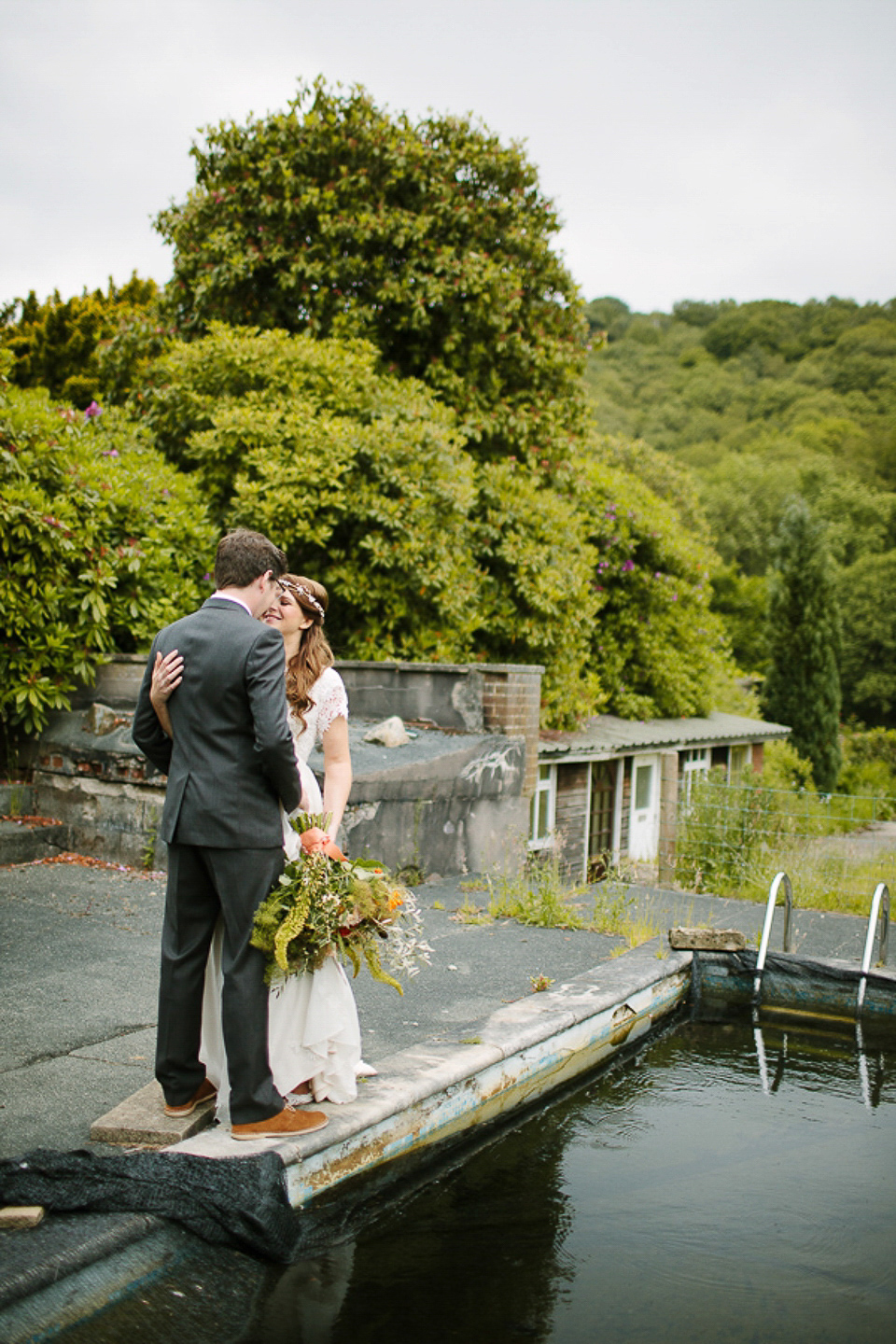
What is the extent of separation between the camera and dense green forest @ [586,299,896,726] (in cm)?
4031

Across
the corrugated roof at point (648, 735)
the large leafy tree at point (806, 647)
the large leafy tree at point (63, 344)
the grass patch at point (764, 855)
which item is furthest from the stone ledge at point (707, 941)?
the large leafy tree at point (806, 647)

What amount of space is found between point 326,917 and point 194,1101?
828 millimetres

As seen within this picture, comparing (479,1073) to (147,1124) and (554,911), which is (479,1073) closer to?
(147,1124)

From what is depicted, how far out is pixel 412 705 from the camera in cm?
924

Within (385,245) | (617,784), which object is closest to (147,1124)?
(385,245)

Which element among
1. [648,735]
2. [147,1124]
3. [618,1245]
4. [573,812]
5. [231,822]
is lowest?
[618,1245]

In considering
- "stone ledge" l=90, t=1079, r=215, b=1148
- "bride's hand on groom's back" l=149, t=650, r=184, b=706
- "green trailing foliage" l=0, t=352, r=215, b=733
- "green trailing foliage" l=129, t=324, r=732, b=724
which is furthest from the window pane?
"bride's hand on groom's back" l=149, t=650, r=184, b=706

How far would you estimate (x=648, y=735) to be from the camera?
1540cm

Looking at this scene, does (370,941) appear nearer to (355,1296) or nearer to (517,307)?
(355,1296)

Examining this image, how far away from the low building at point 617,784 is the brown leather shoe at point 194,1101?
26.2ft

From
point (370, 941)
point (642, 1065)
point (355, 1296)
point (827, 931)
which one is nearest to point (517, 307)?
point (827, 931)

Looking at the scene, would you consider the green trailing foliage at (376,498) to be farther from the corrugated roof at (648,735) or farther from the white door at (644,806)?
the white door at (644,806)

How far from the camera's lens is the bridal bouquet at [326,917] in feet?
10.7

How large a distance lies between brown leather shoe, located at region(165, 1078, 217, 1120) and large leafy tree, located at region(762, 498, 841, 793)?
78.3ft
